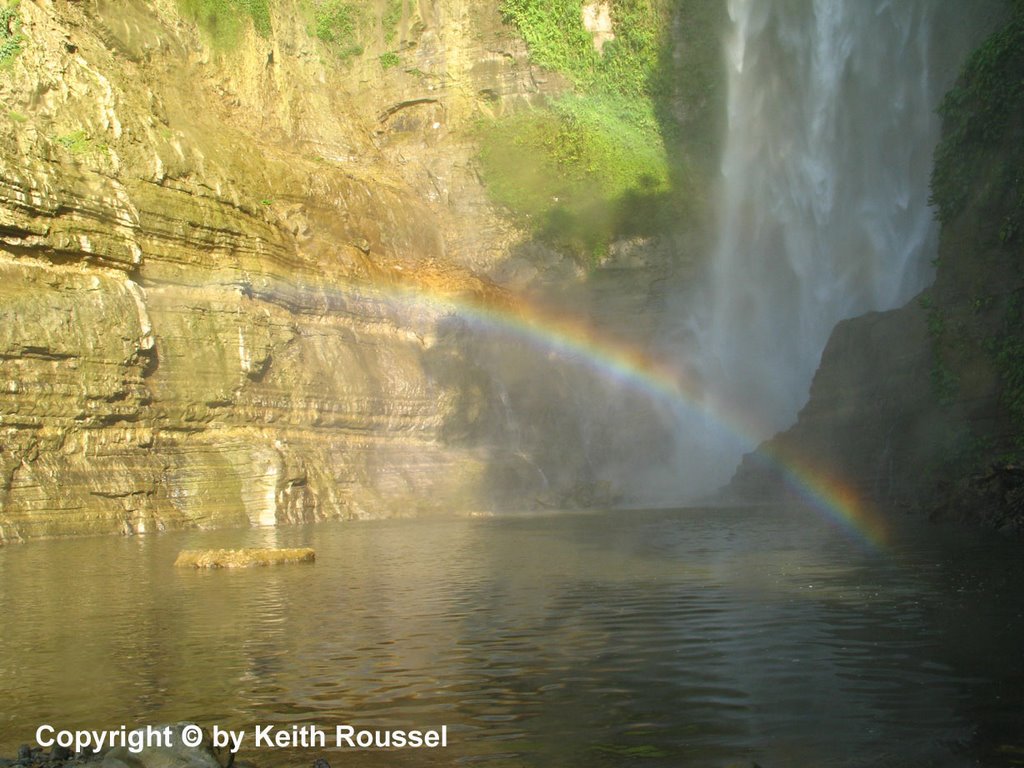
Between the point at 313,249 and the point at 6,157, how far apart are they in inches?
550

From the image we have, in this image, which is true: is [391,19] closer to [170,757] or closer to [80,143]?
[80,143]

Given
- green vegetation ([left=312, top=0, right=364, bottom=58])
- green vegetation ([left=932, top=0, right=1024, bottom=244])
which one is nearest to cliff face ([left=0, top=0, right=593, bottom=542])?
green vegetation ([left=312, top=0, right=364, bottom=58])

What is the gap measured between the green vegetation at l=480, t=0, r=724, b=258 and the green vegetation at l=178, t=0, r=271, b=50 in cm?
1326

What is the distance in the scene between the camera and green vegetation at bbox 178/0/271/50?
4603 cm

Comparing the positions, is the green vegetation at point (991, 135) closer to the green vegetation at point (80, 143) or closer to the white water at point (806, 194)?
the white water at point (806, 194)

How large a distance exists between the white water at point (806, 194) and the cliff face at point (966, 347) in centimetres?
840

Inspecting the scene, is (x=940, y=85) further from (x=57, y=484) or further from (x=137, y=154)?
(x=57, y=484)

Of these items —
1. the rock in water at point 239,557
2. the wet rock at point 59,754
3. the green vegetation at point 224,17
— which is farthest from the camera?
the green vegetation at point 224,17

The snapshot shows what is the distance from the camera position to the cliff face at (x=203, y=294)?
2714cm

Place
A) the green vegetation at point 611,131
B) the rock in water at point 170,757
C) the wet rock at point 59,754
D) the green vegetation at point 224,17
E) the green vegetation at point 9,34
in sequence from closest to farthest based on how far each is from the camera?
the rock in water at point 170,757 → the wet rock at point 59,754 → the green vegetation at point 9,34 → the green vegetation at point 224,17 → the green vegetation at point 611,131

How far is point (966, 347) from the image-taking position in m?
25.8

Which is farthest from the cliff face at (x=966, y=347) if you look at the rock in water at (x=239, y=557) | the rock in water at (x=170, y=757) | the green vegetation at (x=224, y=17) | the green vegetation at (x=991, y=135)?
the green vegetation at (x=224, y=17)

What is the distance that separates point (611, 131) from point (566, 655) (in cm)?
4897

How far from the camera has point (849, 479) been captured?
32.1m
